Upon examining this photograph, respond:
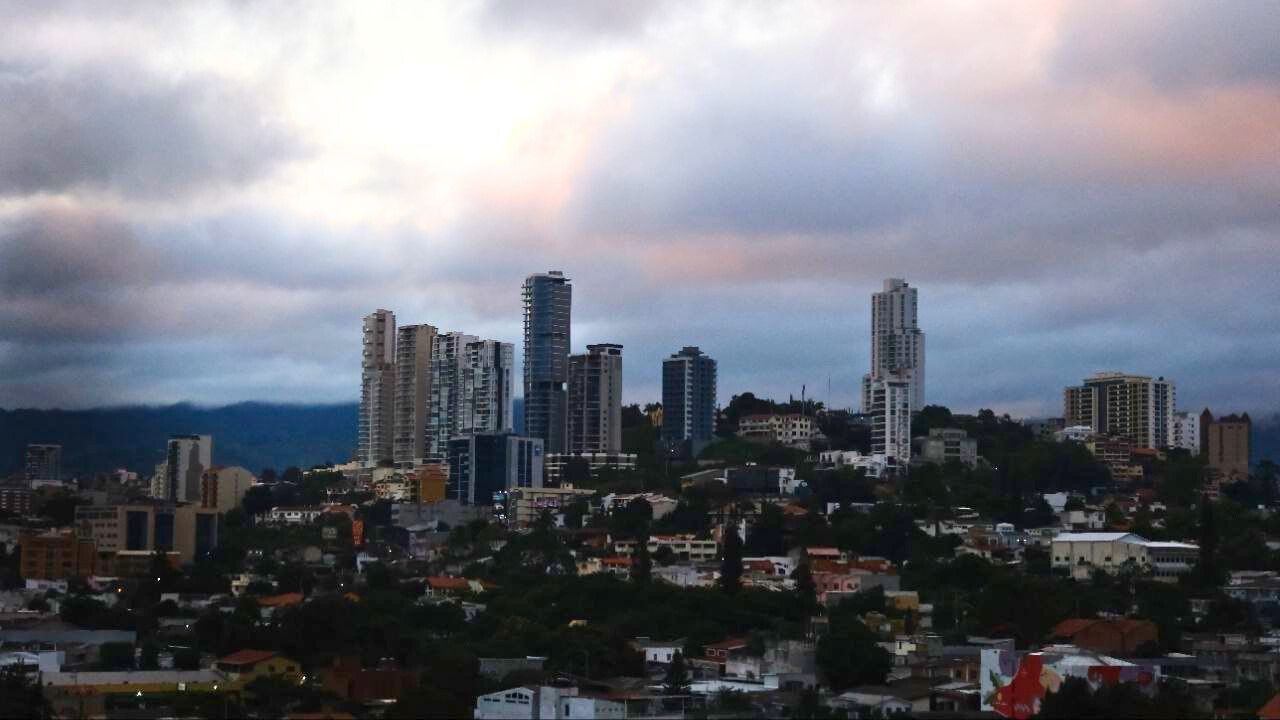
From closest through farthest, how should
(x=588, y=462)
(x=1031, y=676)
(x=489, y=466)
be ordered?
(x=1031, y=676) → (x=489, y=466) → (x=588, y=462)

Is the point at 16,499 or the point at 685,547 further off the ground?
the point at 16,499

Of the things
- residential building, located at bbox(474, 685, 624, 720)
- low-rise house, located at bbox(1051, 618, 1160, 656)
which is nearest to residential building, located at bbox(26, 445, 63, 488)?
low-rise house, located at bbox(1051, 618, 1160, 656)

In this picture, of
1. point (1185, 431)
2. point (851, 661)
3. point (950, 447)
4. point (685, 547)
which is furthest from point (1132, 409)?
point (851, 661)

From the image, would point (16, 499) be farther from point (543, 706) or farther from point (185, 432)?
point (543, 706)

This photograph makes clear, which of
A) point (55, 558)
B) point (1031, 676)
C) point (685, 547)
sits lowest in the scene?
point (1031, 676)

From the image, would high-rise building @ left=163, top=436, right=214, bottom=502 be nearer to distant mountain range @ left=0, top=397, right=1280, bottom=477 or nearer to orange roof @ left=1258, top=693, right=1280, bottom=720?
distant mountain range @ left=0, top=397, right=1280, bottom=477

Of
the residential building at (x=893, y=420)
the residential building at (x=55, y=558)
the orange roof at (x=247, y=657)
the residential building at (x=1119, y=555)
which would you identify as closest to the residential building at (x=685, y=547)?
the residential building at (x=1119, y=555)

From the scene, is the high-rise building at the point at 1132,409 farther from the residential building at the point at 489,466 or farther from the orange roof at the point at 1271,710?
the orange roof at the point at 1271,710
